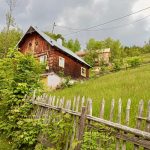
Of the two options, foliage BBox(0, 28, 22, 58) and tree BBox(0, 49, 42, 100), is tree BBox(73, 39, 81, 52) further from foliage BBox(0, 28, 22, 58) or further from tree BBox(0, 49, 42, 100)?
tree BBox(0, 49, 42, 100)

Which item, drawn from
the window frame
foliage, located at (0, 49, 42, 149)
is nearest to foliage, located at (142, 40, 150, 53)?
the window frame

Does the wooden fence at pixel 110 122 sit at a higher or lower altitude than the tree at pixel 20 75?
lower

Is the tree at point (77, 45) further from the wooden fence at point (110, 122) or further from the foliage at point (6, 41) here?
the wooden fence at point (110, 122)

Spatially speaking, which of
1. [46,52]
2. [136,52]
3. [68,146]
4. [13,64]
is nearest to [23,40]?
[46,52]

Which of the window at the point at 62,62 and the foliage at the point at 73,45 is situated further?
the foliage at the point at 73,45

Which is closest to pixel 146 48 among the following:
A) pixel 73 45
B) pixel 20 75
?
pixel 73 45

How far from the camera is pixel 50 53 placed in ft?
122

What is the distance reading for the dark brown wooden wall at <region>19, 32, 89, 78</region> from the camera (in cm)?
3691

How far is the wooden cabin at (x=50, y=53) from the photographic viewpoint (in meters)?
36.8

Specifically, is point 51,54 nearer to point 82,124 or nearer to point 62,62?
point 62,62

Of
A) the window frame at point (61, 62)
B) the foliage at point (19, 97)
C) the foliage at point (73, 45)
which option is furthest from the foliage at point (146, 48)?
the foliage at point (19, 97)

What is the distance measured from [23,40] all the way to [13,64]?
1142 inches

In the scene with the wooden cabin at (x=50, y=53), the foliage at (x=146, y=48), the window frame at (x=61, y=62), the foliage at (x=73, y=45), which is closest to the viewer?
the wooden cabin at (x=50, y=53)

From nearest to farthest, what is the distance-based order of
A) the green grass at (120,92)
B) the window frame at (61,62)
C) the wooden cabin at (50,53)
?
the green grass at (120,92) < the wooden cabin at (50,53) < the window frame at (61,62)
